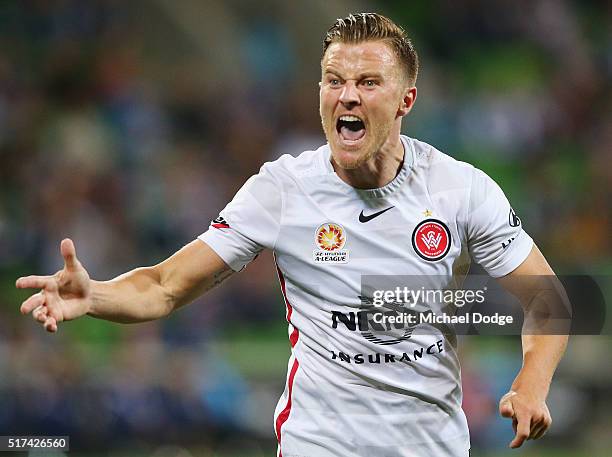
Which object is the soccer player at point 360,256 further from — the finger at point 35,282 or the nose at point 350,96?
the finger at point 35,282

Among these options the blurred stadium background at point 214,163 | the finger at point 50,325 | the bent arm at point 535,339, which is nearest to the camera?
the finger at point 50,325

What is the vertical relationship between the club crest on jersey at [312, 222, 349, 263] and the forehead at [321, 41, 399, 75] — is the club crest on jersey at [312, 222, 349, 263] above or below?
below

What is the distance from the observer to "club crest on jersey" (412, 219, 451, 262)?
13.7ft

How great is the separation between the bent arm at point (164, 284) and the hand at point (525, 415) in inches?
49.2

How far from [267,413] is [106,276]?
1.97 m

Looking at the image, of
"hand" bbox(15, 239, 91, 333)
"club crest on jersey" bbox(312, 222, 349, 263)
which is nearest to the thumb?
"club crest on jersey" bbox(312, 222, 349, 263)

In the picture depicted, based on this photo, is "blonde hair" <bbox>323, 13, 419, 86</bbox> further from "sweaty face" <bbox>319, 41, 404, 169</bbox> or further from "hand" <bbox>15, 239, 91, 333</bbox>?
"hand" <bbox>15, 239, 91, 333</bbox>

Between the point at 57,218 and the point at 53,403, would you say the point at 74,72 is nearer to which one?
the point at 57,218

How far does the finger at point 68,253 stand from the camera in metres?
3.71

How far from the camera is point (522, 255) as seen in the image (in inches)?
167

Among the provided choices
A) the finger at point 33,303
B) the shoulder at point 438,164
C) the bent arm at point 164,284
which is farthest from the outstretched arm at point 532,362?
the finger at point 33,303

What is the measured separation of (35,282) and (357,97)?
55.1 inches

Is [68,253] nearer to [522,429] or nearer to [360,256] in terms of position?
[360,256]

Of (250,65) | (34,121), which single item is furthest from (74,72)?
(250,65)
